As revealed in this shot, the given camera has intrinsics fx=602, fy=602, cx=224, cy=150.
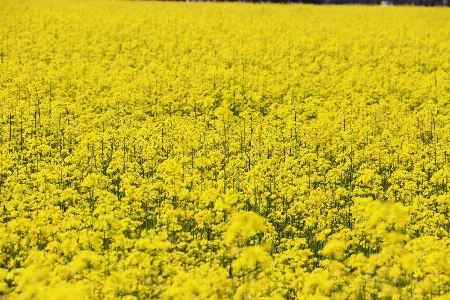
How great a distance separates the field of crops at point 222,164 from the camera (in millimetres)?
6812

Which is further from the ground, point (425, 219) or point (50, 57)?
point (50, 57)

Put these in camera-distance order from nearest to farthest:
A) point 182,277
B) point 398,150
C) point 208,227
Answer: point 182,277 → point 208,227 → point 398,150

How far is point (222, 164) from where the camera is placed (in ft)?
35.1

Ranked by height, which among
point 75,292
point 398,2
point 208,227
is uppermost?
point 398,2

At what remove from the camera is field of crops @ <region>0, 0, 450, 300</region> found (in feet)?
22.4

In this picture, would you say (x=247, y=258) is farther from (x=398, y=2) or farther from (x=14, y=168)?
(x=398, y=2)

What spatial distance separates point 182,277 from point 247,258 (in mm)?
708

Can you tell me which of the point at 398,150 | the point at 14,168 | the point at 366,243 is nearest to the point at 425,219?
the point at 366,243

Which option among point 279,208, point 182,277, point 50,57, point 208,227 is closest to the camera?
point 182,277

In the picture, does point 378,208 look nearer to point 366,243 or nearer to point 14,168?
point 366,243

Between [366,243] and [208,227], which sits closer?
[366,243]

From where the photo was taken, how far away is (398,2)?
53.6m

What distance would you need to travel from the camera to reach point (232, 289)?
6.60m

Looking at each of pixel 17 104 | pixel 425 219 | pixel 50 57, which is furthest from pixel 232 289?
pixel 50 57
